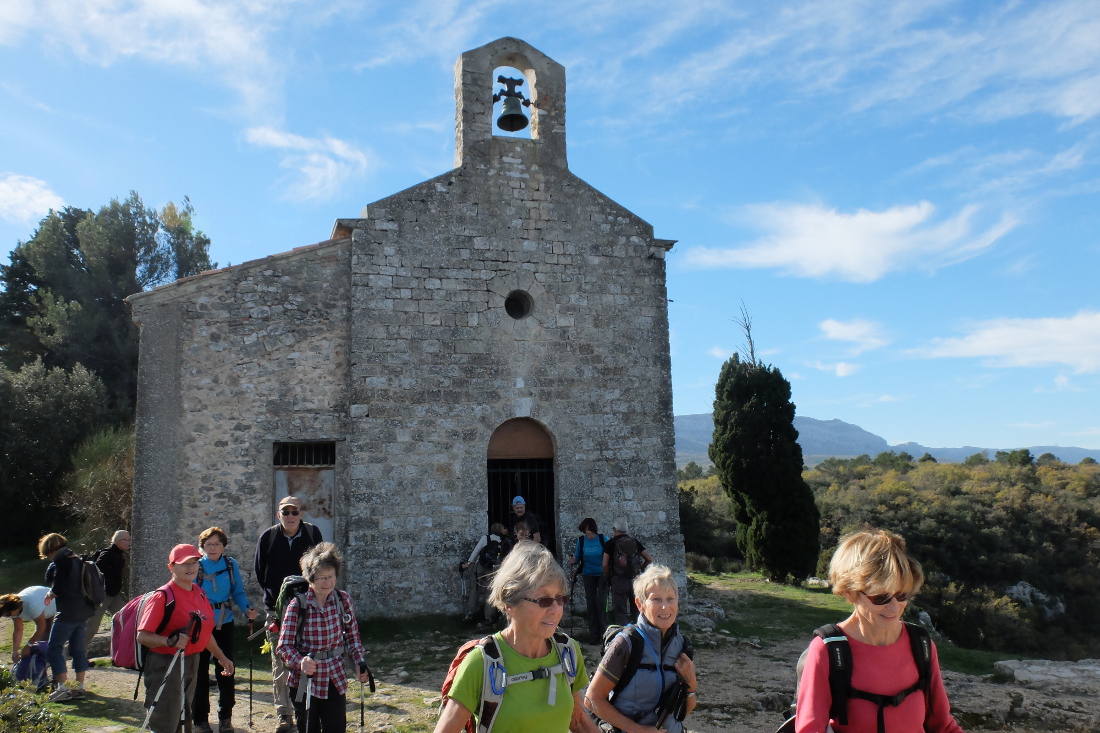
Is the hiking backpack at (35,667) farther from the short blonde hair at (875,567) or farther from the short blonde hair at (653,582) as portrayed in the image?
the short blonde hair at (875,567)

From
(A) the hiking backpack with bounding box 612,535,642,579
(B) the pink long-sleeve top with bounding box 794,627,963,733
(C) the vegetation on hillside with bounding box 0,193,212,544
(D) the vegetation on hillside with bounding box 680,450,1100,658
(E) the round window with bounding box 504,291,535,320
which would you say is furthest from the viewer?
(D) the vegetation on hillside with bounding box 680,450,1100,658

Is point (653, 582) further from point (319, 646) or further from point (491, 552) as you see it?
point (491, 552)

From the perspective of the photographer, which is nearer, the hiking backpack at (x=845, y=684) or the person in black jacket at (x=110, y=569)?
the hiking backpack at (x=845, y=684)

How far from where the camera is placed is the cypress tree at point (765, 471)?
15.7m

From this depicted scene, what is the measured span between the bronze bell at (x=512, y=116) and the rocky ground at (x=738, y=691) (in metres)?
7.00

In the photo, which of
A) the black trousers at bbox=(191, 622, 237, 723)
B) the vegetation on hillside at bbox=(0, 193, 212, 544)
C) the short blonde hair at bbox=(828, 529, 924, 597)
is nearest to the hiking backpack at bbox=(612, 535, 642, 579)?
the black trousers at bbox=(191, 622, 237, 723)

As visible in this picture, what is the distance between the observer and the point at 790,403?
664 inches

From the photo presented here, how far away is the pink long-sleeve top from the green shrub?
430 centimetres

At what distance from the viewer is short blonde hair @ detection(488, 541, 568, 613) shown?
2.80 meters

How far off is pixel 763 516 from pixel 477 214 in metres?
9.36

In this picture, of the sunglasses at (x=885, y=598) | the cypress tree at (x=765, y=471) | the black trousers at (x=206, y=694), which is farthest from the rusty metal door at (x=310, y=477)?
the cypress tree at (x=765, y=471)

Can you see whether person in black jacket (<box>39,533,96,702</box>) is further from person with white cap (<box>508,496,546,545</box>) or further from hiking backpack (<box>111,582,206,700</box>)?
person with white cap (<box>508,496,546,545</box>)

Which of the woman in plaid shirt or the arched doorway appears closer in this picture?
the woman in plaid shirt

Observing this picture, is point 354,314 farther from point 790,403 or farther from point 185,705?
point 790,403
